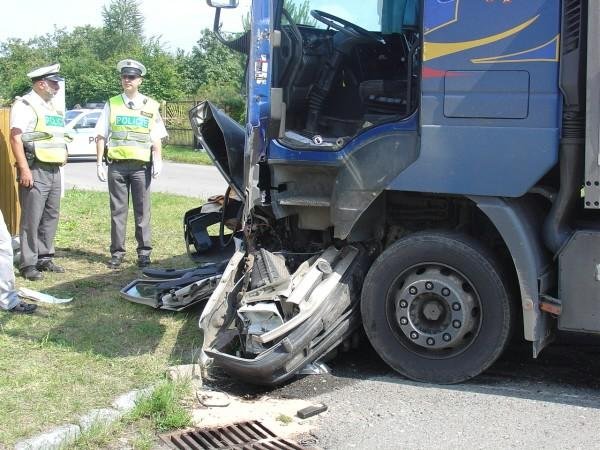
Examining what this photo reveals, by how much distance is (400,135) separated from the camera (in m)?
4.77

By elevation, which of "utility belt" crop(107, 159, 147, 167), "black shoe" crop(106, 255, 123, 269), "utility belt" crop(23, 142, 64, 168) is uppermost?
"utility belt" crop(23, 142, 64, 168)

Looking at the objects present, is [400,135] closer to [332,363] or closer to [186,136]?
[332,363]

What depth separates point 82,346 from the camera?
17.6 ft

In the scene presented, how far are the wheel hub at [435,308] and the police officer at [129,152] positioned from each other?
3.81m

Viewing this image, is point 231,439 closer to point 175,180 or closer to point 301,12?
point 301,12

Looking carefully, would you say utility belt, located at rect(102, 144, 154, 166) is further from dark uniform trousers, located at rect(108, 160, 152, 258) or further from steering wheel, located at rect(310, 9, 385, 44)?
steering wheel, located at rect(310, 9, 385, 44)

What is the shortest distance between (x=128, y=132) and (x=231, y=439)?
438cm

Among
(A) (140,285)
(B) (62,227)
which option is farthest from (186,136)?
(A) (140,285)

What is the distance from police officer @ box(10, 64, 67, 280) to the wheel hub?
12.9ft

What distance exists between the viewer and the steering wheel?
18.3 feet

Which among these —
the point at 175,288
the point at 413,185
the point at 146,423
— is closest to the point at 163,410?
the point at 146,423

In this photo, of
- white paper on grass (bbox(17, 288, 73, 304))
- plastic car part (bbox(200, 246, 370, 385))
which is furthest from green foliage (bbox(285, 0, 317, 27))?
white paper on grass (bbox(17, 288, 73, 304))

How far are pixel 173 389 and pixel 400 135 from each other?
204 centimetres

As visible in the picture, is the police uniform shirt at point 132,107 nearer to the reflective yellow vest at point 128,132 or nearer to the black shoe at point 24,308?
the reflective yellow vest at point 128,132
